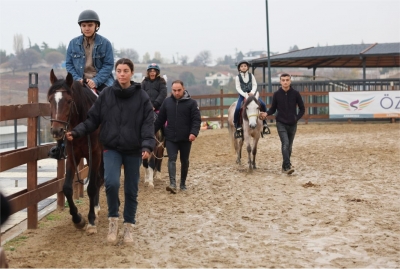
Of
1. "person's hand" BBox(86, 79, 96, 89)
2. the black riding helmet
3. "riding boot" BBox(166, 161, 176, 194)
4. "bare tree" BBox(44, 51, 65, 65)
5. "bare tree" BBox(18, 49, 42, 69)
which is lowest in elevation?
"riding boot" BBox(166, 161, 176, 194)

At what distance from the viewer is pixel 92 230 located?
6605 millimetres

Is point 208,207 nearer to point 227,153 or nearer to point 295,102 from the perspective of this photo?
point 295,102

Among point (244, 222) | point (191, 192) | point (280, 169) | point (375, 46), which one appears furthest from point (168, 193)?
point (375, 46)

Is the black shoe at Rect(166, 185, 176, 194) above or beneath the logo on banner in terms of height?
beneath

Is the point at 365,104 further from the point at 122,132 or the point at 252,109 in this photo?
the point at 122,132

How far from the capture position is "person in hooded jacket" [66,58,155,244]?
6.03 metres

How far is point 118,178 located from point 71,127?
932 mm

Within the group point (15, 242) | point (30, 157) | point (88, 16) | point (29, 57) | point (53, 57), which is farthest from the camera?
point (53, 57)

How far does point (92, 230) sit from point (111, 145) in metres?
1.19

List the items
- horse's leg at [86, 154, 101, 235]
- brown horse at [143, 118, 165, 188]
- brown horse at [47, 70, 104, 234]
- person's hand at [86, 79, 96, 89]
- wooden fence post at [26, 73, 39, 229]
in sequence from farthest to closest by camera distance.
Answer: brown horse at [143, 118, 165, 188]
person's hand at [86, 79, 96, 89]
wooden fence post at [26, 73, 39, 229]
horse's leg at [86, 154, 101, 235]
brown horse at [47, 70, 104, 234]

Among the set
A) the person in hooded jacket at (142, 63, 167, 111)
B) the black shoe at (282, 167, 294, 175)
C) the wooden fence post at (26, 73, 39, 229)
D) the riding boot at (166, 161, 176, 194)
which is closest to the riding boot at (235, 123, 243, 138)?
the black shoe at (282, 167, 294, 175)

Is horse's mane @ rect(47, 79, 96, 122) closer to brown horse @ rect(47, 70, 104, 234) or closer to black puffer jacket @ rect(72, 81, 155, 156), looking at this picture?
brown horse @ rect(47, 70, 104, 234)

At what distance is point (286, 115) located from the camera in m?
11.4

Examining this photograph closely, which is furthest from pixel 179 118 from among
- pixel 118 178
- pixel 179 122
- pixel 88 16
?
pixel 118 178
